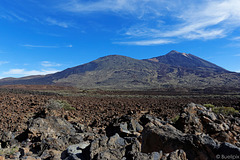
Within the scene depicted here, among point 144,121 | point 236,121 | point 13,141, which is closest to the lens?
point 13,141

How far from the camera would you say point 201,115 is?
810 cm

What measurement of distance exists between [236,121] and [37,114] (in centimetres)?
1268

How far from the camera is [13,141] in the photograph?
687 centimetres

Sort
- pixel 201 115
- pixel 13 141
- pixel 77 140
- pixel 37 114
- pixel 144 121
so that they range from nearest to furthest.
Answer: pixel 77 140
pixel 13 141
pixel 201 115
pixel 144 121
pixel 37 114

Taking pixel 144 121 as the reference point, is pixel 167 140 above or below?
above

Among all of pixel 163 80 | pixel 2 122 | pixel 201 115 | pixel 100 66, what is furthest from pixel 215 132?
pixel 100 66

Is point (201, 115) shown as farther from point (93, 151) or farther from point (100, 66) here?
point (100, 66)

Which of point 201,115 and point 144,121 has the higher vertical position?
point 201,115

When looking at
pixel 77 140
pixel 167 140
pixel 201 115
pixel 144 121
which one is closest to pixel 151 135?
pixel 167 140

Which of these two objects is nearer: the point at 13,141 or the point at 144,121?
the point at 13,141

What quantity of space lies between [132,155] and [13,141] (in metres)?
5.50

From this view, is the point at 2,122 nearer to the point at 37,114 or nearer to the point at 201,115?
the point at 37,114

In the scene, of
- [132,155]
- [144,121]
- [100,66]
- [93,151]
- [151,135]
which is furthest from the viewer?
[100,66]

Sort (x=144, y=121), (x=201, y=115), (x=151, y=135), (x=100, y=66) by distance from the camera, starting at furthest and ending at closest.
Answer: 1. (x=100, y=66)
2. (x=144, y=121)
3. (x=201, y=115)
4. (x=151, y=135)
